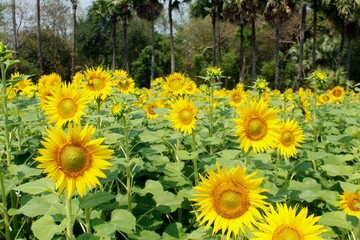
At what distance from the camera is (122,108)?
234 cm

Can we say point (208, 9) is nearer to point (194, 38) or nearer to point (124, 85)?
point (194, 38)

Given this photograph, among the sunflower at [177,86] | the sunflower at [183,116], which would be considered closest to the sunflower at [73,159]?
the sunflower at [183,116]

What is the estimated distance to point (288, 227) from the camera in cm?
157

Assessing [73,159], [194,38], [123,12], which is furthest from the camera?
[194,38]

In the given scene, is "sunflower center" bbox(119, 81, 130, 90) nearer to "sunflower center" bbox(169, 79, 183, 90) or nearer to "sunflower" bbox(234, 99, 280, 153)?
"sunflower center" bbox(169, 79, 183, 90)

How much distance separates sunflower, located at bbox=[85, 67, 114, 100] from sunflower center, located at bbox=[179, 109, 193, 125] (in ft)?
1.70

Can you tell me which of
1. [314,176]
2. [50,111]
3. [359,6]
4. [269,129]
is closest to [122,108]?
[50,111]

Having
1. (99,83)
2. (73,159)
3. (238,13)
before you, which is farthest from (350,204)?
(238,13)

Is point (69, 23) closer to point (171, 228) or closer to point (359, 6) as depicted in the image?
point (359, 6)

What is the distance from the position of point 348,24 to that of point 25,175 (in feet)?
82.0

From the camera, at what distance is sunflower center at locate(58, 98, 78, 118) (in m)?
2.26

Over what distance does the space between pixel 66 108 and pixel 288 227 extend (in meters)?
1.32

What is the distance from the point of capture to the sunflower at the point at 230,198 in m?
1.62

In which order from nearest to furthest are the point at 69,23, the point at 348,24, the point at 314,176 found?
the point at 314,176 → the point at 348,24 → the point at 69,23
